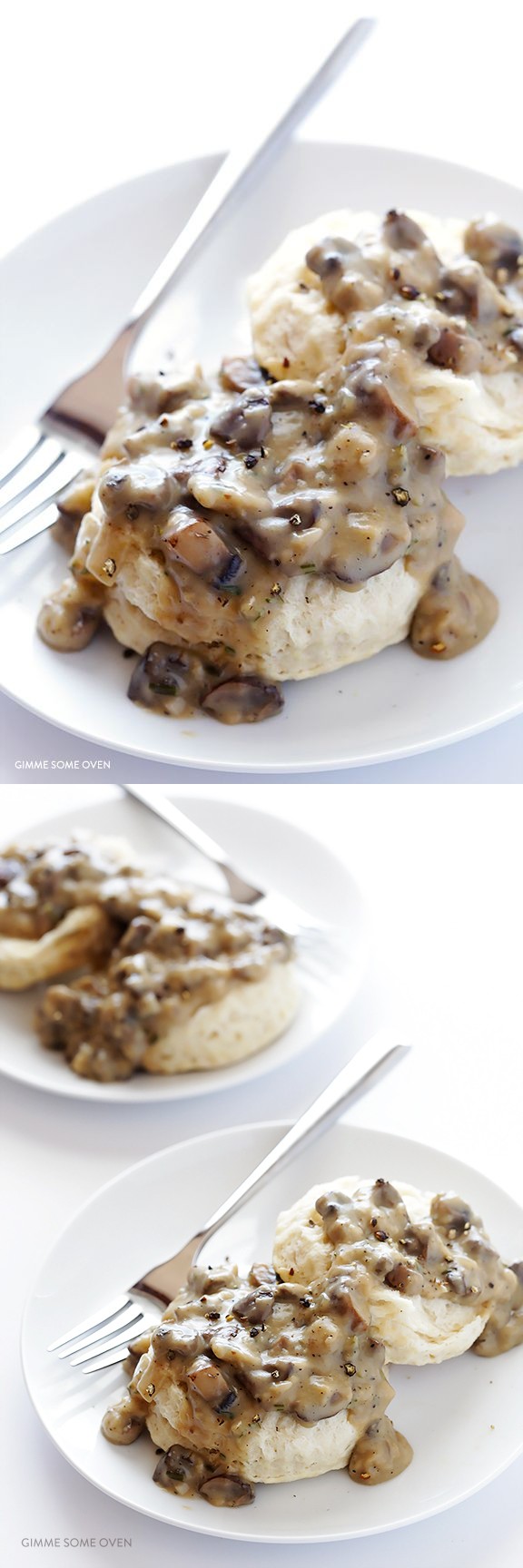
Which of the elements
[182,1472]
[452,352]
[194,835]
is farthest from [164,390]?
[182,1472]

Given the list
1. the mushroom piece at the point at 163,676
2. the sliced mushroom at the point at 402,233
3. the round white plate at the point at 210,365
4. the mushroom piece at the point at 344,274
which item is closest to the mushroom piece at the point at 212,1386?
the round white plate at the point at 210,365

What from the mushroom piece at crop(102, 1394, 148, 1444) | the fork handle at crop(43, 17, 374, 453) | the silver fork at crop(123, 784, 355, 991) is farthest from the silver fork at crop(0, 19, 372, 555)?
the mushroom piece at crop(102, 1394, 148, 1444)

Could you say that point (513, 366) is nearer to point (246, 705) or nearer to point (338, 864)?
point (246, 705)

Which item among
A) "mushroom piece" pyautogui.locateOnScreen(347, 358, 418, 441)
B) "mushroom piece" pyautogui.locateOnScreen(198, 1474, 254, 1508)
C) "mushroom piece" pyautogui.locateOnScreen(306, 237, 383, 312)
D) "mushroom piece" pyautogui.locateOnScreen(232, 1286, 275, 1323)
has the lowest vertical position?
"mushroom piece" pyautogui.locateOnScreen(198, 1474, 254, 1508)

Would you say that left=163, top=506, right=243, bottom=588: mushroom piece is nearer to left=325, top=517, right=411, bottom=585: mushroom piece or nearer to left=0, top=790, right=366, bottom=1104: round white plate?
left=325, top=517, right=411, bottom=585: mushroom piece

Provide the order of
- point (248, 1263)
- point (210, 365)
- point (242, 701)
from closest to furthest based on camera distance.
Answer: point (242, 701)
point (248, 1263)
point (210, 365)

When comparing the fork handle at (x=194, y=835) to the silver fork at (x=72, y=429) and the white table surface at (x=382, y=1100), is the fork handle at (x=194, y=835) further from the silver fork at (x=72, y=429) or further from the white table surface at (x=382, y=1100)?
the silver fork at (x=72, y=429)

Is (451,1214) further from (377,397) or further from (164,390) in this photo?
(164,390)
